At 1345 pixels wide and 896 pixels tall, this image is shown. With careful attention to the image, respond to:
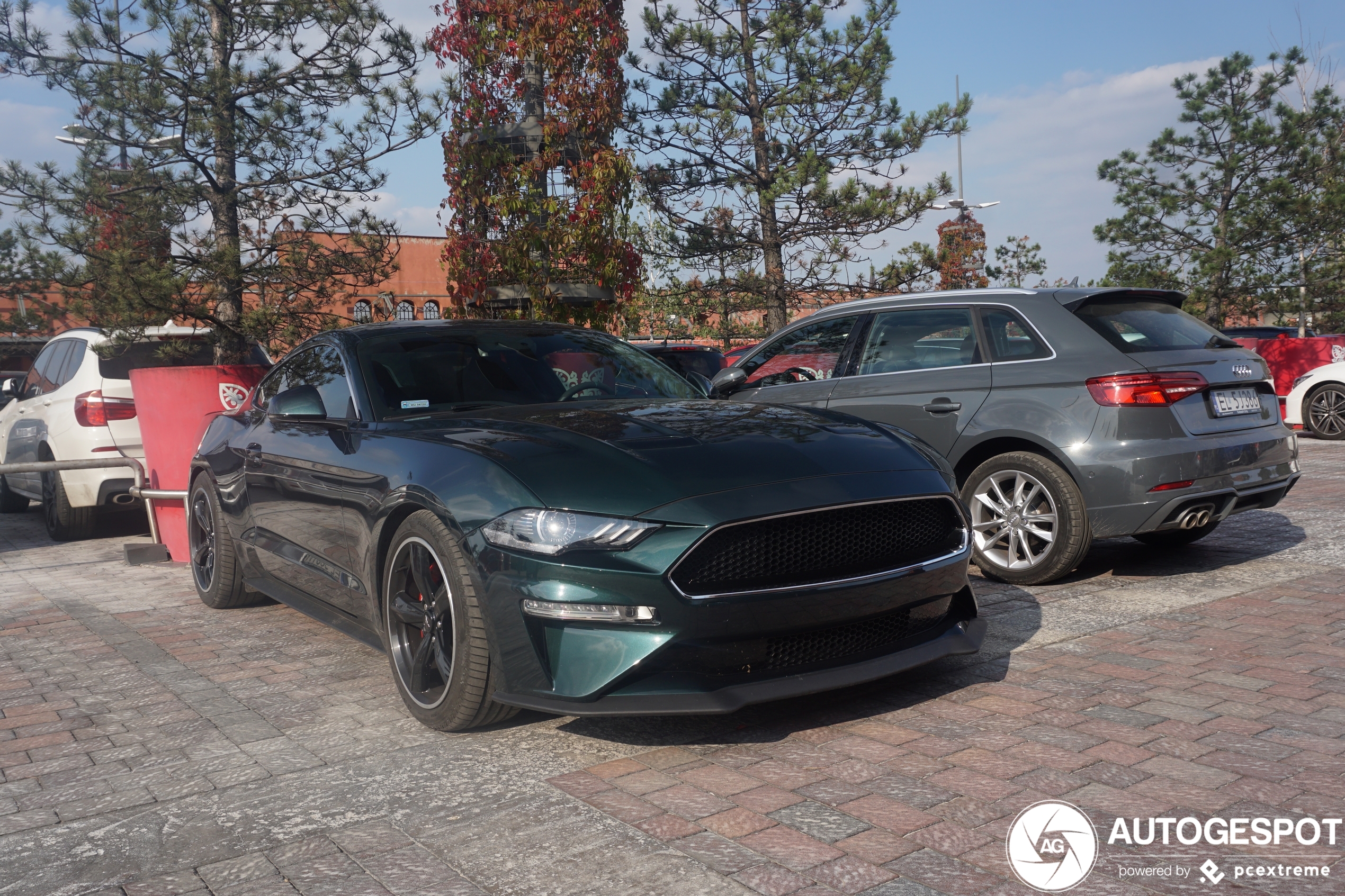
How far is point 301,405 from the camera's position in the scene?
4.88m

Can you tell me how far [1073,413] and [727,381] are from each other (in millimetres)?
1850

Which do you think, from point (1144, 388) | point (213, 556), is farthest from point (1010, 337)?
point (213, 556)

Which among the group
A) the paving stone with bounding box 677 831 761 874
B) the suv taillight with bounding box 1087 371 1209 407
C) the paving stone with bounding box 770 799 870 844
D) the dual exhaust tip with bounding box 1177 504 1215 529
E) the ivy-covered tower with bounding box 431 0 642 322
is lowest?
the paving stone with bounding box 770 799 870 844

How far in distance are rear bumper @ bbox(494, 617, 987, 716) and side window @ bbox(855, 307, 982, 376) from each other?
124 inches

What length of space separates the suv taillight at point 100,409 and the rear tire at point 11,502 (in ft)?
12.3

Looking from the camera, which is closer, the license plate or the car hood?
the car hood

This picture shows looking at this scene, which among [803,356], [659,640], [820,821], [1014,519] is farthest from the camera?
[803,356]

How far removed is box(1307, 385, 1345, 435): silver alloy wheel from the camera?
14086mm

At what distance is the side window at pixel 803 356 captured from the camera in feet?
23.8

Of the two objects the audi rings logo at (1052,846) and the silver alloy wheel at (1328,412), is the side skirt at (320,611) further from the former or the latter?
the silver alloy wheel at (1328,412)

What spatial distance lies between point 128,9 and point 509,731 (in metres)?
7.99

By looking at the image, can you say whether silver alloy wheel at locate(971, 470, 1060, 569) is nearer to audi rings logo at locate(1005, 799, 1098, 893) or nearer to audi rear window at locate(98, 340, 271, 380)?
audi rings logo at locate(1005, 799, 1098, 893)

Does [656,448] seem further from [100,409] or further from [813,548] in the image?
[100,409]

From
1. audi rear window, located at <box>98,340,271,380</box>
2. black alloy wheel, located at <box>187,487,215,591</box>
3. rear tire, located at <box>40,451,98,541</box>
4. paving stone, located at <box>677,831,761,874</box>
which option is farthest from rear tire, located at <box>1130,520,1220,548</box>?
rear tire, located at <box>40,451,98,541</box>
